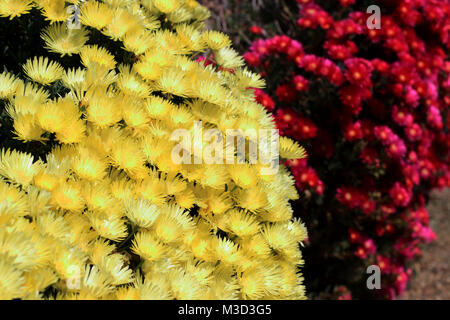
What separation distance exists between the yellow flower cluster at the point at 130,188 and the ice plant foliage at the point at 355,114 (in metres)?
1.18

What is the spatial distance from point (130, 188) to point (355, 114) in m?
1.91

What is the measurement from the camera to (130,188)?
3.45ft

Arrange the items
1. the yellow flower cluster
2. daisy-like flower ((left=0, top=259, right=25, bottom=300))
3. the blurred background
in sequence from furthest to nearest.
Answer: the blurred background
the yellow flower cluster
daisy-like flower ((left=0, top=259, right=25, bottom=300))

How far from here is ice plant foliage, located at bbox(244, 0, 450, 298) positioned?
2613 millimetres

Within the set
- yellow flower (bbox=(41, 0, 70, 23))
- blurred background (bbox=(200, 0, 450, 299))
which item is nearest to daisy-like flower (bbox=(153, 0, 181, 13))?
yellow flower (bbox=(41, 0, 70, 23))

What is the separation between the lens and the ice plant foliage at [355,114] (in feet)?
8.57

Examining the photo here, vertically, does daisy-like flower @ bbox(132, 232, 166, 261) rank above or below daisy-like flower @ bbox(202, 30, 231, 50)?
below

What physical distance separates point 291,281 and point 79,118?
2.05 ft

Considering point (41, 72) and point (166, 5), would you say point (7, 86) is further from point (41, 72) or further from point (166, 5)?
point (166, 5)

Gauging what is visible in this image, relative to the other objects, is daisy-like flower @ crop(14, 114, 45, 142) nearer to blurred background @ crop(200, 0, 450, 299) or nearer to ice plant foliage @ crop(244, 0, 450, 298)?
ice plant foliage @ crop(244, 0, 450, 298)

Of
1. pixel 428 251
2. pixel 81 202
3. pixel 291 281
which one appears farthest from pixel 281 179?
pixel 428 251

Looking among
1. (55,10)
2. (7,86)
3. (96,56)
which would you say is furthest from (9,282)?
(55,10)
